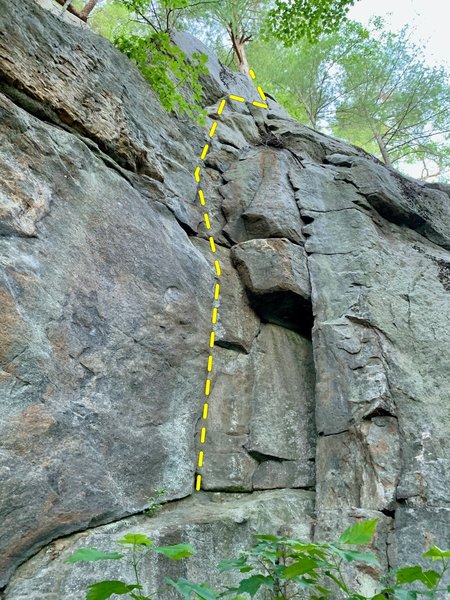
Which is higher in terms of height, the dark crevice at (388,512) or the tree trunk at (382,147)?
the tree trunk at (382,147)

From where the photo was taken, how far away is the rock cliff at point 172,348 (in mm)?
3834

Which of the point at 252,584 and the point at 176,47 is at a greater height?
the point at 176,47

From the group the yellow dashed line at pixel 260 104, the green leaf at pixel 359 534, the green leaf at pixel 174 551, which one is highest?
the yellow dashed line at pixel 260 104

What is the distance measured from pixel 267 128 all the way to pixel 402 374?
690 centimetres

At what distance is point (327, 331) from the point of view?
18.9ft

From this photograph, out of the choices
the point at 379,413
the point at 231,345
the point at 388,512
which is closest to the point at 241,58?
the point at 231,345

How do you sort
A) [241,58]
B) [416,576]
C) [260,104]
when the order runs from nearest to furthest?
1. [416,576]
2. [260,104]
3. [241,58]

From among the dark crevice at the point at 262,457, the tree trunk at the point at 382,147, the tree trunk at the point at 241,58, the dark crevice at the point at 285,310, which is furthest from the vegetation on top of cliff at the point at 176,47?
the tree trunk at the point at 382,147

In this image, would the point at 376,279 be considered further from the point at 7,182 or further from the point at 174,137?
the point at 7,182

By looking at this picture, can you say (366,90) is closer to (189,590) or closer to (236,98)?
(236,98)

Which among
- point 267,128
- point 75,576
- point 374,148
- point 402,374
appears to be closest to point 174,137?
point 267,128

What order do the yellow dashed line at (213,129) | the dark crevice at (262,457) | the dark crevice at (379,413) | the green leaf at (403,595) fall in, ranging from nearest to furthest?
the green leaf at (403,595)
the dark crevice at (379,413)
the dark crevice at (262,457)
the yellow dashed line at (213,129)

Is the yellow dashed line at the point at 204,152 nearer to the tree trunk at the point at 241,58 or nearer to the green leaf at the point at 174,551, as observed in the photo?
the green leaf at the point at 174,551

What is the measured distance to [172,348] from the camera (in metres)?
A: 5.10
